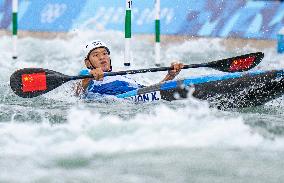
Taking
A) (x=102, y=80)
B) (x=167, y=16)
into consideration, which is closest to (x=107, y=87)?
(x=102, y=80)

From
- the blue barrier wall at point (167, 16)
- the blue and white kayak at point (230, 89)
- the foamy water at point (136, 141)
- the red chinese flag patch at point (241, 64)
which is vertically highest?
the blue barrier wall at point (167, 16)

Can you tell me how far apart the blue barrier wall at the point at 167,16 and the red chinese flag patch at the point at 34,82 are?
5.62 metres

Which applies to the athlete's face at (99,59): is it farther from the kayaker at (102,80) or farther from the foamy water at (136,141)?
the foamy water at (136,141)

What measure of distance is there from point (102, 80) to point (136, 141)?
2097 millimetres

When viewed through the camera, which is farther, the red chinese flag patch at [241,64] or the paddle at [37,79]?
the red chinese flag patch at [241,64]

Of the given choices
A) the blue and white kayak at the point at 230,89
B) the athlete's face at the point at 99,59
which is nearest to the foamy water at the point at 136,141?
the blue and white kayak at the point at 230,89

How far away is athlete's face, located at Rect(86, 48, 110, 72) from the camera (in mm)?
6801

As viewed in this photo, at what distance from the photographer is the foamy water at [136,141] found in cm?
388

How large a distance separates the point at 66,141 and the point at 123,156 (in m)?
0.55

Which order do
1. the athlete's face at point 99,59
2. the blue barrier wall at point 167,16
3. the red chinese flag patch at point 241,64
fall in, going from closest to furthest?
1. the athlete's face at point 99,59
2. the red chinese flag patch at point 241,64
3. the blue barrier wall at point 167,16

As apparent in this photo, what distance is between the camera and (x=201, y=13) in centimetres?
1195

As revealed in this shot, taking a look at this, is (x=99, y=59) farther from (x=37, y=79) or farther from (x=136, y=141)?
(x=136, y=141)

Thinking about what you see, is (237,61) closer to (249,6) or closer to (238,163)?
(238,163)

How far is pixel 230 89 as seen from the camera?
19.6ft
